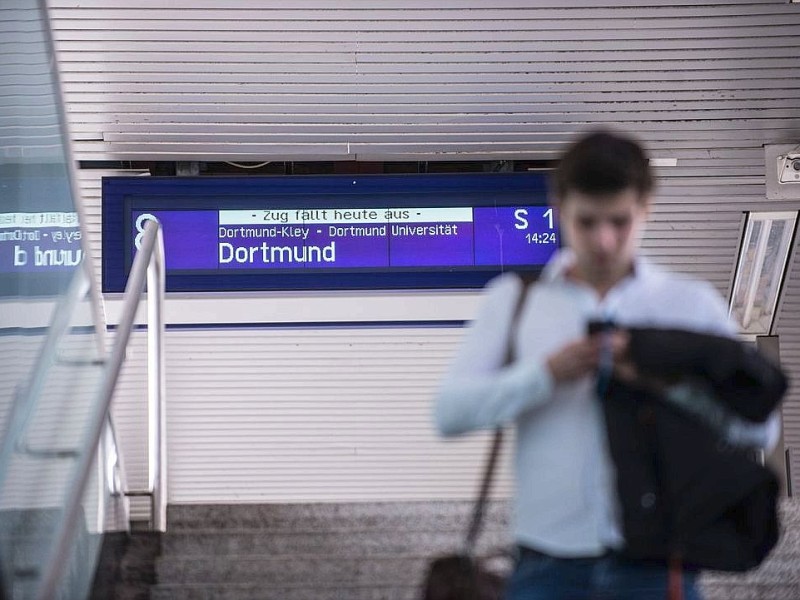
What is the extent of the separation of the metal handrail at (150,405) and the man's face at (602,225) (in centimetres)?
153

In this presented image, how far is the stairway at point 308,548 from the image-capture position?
14.5ft

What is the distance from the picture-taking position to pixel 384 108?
20.9 feet

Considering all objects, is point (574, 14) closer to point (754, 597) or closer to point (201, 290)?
point (201, 290)

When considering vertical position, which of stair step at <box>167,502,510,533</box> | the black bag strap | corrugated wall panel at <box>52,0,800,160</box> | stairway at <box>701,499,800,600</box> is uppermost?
corrugated wall panel at <box>52,0,800,160</box>

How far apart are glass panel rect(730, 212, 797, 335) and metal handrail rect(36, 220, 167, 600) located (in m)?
3.24

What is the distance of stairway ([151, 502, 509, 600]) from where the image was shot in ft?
14.5

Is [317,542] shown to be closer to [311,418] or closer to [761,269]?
[311,418]

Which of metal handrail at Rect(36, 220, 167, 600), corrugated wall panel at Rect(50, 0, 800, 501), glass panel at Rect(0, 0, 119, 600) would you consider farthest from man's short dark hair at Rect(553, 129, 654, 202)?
corrugated wall panel at Rect(50, 0, 800, 501)

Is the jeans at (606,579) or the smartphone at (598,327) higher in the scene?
the smartphone at (598,327)

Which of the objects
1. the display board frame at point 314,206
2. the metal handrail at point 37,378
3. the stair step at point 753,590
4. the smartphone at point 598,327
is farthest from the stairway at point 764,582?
the smartphone at point 598,327

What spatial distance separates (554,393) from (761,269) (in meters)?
5.68

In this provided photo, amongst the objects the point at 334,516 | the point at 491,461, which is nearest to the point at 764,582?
the point at 334,516

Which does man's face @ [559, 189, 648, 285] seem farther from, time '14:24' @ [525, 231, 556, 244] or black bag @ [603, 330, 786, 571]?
time '14:24' @ [525, 231, 556, 244]

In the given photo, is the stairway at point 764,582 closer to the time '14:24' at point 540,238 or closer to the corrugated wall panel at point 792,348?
the time '14:24' at point 540,238
